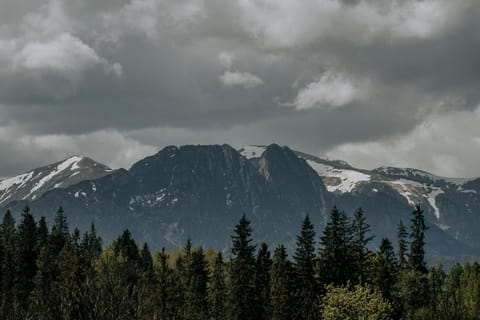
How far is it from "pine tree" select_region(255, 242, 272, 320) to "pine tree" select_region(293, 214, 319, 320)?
551 centimetres

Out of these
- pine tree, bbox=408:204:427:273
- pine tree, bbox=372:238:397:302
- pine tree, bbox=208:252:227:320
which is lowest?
pine tree, bbox=208:252:227:320

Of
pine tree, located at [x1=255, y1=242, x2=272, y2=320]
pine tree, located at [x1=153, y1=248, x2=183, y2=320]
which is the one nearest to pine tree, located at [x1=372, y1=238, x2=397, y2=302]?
pine tree, located at [x1=255, y1=242, x2=272, y2=320]

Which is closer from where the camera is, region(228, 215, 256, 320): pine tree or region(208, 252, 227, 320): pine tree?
region(228, 215, 256, 320): pine tree

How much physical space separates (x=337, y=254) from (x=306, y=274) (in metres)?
7.01

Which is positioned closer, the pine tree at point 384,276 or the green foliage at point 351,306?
the green foliage at point 351,306

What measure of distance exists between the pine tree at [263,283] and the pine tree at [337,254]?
984 centimetres

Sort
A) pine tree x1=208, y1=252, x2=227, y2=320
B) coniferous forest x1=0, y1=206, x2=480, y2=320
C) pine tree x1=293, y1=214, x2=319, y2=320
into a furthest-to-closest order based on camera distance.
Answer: pine tree x1=208, y1=252, x2=227, y2=320 < pine tree x1=293, y1=214, x2=319, y2=320 < coniferous forest x1=0, y1=206, x2=480, y2=320

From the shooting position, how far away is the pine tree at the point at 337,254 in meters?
126

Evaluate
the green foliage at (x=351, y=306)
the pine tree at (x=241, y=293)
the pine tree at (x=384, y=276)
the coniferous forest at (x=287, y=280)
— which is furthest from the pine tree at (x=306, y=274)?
the pine tree at (x=384, y=276)

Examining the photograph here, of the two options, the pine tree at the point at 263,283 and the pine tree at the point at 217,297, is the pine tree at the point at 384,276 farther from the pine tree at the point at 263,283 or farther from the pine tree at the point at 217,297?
the pine tree at the point at 217,297

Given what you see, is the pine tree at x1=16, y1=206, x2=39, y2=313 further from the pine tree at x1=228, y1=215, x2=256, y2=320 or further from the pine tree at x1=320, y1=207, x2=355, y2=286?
the pine tree at x1=320, y1=207, x2=355, y2=286

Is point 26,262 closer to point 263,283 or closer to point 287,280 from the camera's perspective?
point 263,283

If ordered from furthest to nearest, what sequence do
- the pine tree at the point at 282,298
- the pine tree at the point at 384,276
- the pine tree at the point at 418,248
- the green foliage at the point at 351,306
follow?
the pine tree at the point at 418,248 → the pine tree at the point at 384,276 → the pine tree at the point at 282,298 → the green foliage at the point at 351,306

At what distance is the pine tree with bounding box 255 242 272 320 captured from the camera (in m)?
120
